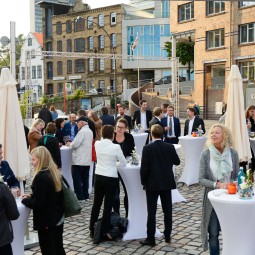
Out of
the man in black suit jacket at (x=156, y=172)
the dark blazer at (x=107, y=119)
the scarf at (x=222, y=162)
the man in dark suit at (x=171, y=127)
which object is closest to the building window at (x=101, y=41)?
the dark blazer at (x=107, y=119)

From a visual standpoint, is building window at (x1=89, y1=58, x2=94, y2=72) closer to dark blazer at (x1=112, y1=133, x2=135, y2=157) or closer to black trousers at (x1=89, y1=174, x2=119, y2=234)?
dark blazer at (x1=112, y1=133, x2=135, y2=157)

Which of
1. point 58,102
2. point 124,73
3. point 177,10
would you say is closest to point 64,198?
point 177,10

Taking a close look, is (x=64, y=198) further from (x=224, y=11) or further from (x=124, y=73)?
(x=124, y=73)

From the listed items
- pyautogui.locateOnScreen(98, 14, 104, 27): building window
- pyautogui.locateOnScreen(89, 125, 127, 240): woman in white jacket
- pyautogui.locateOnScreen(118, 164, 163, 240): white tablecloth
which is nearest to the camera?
pyautogui.locateOnScreen(89, 125, 127, 240): woman in white jacket

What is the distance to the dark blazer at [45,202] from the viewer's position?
479 cm

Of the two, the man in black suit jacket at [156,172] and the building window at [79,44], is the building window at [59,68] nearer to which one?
the building window at [79,44]

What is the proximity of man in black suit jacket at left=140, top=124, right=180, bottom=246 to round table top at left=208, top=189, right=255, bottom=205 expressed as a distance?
129 cm

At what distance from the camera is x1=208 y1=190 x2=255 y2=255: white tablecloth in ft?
15.5

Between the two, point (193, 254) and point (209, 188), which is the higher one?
point (209, 188)

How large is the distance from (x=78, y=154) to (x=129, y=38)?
51.4 meters

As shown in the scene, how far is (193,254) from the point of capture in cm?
605

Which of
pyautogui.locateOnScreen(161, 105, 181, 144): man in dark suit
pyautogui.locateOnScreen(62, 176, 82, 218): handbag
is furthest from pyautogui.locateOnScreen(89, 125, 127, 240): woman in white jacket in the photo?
pyautogui.locateOnScreen(161, 105, 181, 144): man in dark suit

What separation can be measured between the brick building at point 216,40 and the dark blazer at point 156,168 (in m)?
29.9

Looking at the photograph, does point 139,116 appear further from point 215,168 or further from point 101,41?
point 101,41
